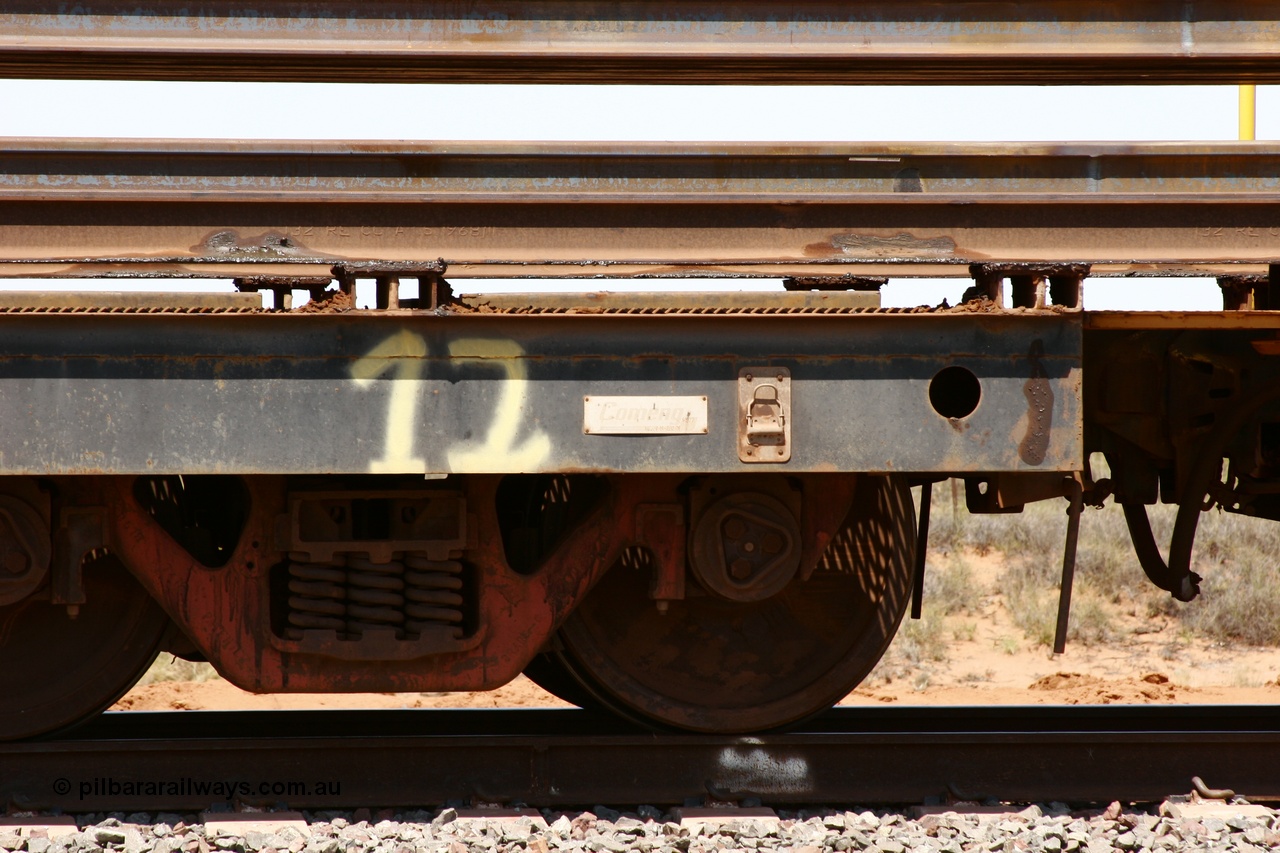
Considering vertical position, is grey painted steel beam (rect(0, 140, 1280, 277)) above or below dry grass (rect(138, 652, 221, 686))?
above

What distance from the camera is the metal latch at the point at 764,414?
3.59 meters

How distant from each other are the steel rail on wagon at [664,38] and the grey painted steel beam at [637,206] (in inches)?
10.4

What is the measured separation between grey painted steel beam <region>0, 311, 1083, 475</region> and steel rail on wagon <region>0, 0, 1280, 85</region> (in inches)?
32.2

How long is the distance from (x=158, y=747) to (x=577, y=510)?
1.66m

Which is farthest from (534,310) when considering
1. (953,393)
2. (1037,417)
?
(1037,417)

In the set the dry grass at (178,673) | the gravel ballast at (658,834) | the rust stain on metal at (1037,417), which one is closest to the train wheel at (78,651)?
the gravel ballast at (658,834)

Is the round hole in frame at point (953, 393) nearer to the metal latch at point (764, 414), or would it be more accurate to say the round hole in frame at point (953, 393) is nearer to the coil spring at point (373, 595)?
the metal latch at point (764, 414)

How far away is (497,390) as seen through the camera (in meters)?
3.55

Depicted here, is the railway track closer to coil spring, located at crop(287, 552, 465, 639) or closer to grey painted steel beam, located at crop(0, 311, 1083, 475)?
coil spring, located at crop(287, 552, 465, 639)

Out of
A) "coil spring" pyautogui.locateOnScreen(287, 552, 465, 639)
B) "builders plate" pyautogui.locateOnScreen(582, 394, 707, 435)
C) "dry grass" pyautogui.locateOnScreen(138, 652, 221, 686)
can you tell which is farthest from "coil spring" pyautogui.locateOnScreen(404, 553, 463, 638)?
"dry grass" pyautogui.locateOnScreen(138, 652, 221, 686)

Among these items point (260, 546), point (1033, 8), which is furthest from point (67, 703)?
point (1033, 8)

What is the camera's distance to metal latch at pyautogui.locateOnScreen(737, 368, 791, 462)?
3588 millimetres

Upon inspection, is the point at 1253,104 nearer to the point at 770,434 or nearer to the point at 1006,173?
the point at 1006,173

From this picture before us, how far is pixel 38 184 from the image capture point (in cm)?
362
